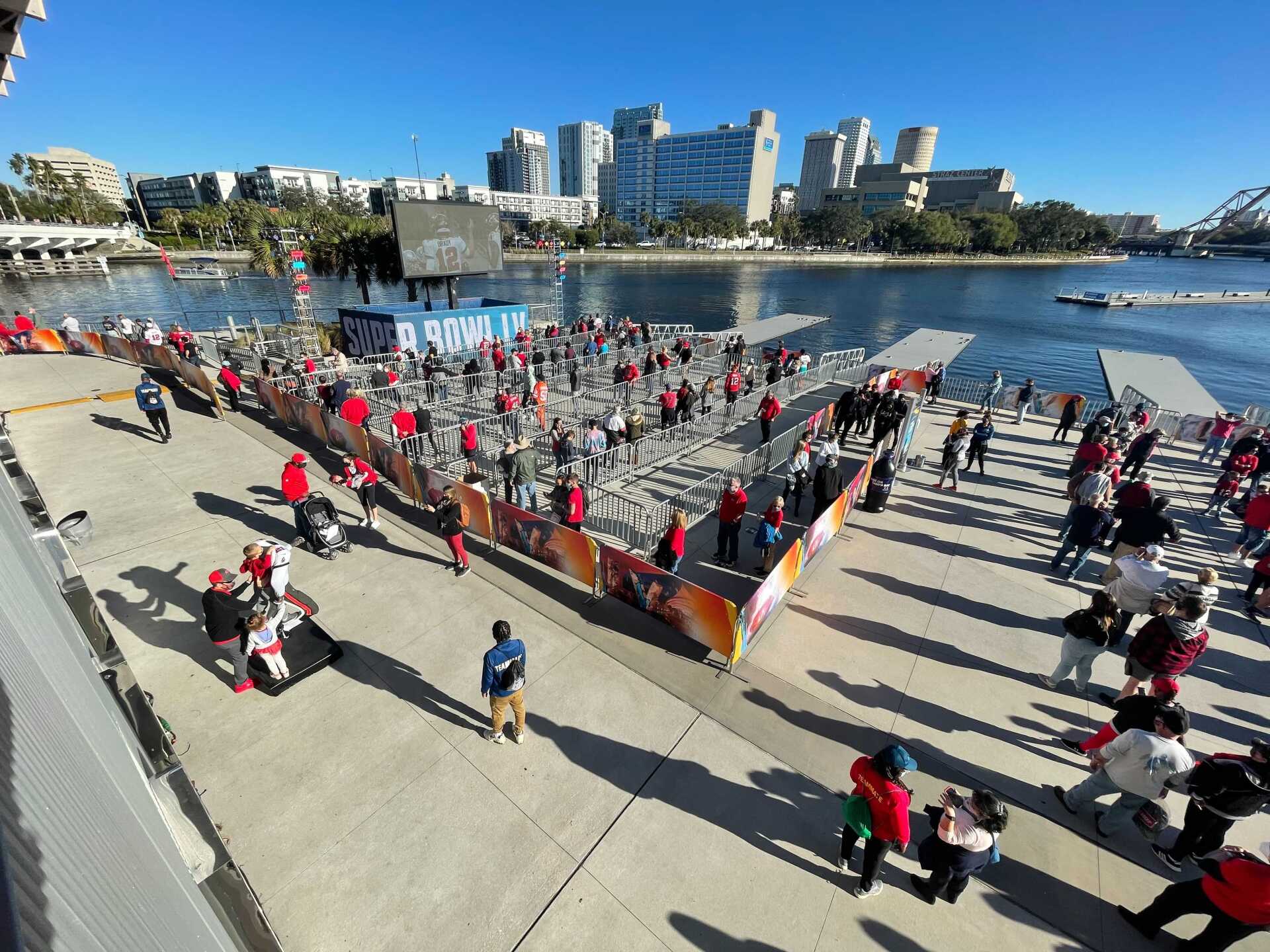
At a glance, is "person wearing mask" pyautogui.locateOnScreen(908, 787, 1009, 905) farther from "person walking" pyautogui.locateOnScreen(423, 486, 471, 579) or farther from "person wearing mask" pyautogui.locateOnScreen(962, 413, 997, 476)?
"person wearing mask" pyautogui.locateOnScreen(962, 413, 997, 476)

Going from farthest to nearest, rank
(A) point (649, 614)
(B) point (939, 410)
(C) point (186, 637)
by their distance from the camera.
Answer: (B) point (939, 410)
(A) point (649, 614)
(C) point (186, 637)

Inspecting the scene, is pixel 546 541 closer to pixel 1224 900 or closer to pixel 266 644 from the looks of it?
pixel 266 644

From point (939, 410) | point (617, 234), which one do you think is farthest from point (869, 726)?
point (617, 234)

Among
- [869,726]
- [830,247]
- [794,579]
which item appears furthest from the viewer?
[830,247]

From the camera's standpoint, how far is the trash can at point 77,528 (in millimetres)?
9211

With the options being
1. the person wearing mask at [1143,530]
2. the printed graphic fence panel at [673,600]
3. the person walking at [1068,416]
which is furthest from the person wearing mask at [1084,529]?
the person walking at [1068,416]

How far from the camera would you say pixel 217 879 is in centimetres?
396

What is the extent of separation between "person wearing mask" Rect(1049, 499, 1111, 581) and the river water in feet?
111

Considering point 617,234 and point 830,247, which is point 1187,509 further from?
point 830,247

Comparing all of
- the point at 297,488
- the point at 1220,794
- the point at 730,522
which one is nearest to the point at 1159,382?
the point at 730,522

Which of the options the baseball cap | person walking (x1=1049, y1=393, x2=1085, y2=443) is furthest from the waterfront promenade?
person walking (x1=1049, y1=393, x2=1085, y2=443)

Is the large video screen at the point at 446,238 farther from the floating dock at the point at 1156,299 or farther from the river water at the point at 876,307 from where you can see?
the floating dock at the point at 1156,299

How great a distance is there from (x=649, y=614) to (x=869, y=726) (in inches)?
133

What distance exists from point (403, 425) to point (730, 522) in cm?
870
